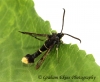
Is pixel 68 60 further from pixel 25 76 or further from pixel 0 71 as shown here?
pixel 0 71

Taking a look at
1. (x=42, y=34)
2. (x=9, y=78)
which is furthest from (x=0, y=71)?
(x=42, y=34)

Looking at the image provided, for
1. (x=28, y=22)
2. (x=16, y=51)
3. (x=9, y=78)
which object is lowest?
(x=9, y=78)

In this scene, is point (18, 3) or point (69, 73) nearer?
point (69, 73)

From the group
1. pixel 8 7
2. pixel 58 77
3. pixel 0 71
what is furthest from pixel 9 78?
pixel 8 7

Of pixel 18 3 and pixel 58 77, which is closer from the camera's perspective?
pixel 58 77

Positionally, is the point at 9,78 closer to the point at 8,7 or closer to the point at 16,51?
the point at 16,51

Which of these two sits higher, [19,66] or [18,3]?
[18,3]
